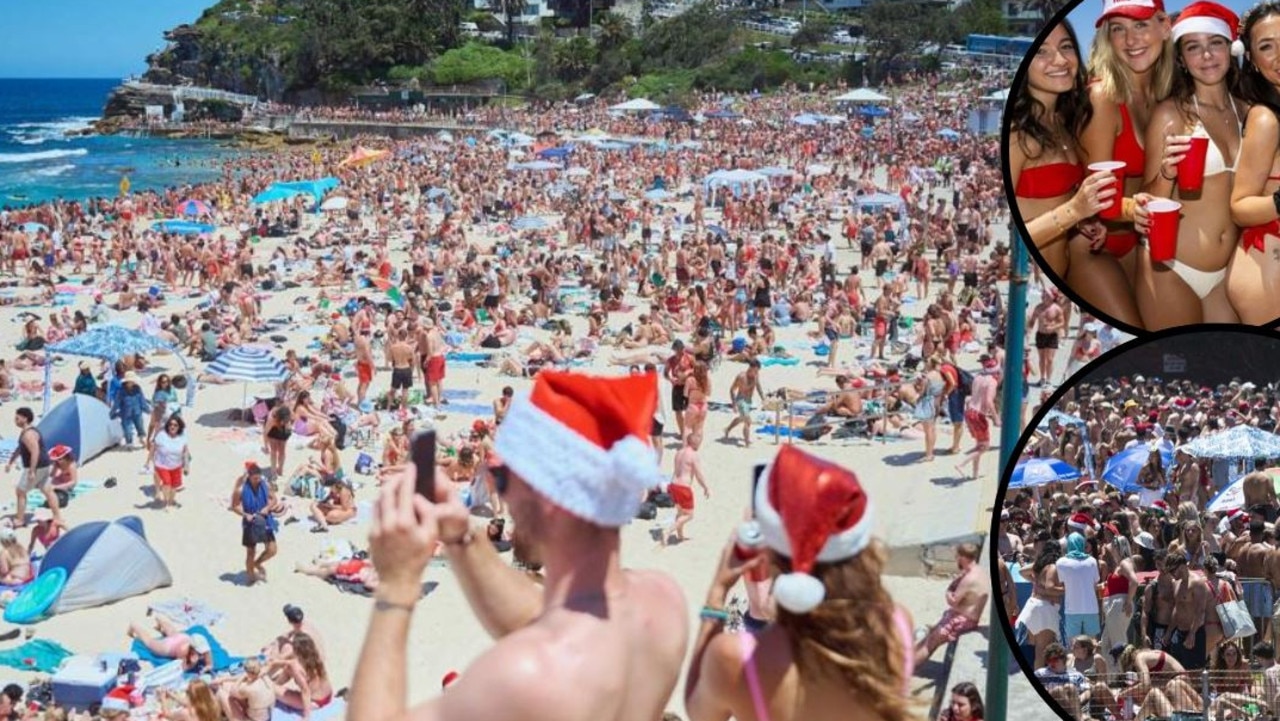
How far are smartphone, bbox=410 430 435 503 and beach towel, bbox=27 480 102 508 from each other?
11.9 meters

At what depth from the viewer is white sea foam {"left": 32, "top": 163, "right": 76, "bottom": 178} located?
214ft

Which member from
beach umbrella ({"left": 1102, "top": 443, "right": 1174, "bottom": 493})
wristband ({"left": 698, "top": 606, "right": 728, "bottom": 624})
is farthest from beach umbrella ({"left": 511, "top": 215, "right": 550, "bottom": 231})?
wristband ({"left": 698, "top": 606, "right": 728, "bottom": 624})

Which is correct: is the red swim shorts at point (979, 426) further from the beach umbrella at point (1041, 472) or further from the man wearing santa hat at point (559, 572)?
the man wearing santa hat at point (559, 572)

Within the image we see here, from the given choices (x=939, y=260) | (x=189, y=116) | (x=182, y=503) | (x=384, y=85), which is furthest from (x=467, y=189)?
(x=189, y=116)

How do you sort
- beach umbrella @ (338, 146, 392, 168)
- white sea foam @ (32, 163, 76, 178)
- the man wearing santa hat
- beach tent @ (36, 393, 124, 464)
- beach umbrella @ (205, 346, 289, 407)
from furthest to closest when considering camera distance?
1. white sea foam @ (32, 163, 76, 178)
2. beach umbrella @ (338, 146, 392, 168)
3. beach umbrella @ (205, 346, 289, 407)
4. beach tent @ (36, 393, 124, 464)
5. the man wearing santa hat

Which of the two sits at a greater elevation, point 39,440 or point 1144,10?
point 1144,10

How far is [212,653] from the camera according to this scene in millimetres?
8828

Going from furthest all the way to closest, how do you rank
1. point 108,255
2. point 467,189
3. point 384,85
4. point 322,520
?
1. point 384,85
2. point 467,189
3. point 108,255
4. point 322,520

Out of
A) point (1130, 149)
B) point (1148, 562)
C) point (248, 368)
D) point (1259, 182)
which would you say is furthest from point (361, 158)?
point (1259, 182)

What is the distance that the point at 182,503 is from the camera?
40.7 feet

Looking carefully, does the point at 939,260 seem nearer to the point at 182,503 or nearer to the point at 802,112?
the point at 182,503

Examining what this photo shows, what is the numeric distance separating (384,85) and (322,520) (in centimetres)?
7189

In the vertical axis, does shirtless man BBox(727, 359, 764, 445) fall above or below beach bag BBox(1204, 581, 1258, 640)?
below

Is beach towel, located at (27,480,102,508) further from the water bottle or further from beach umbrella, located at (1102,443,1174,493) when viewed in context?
the water bottle
